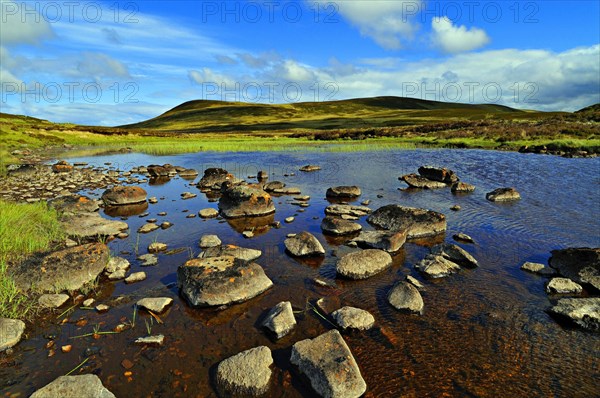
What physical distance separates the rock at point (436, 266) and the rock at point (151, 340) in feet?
25.3

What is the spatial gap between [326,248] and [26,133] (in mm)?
82305

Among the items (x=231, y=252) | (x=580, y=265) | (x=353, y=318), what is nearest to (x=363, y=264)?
(x=353, y=318)

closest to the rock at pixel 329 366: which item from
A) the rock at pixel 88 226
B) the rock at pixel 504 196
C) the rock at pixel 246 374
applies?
the rock at pixel 246 374

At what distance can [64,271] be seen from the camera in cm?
957

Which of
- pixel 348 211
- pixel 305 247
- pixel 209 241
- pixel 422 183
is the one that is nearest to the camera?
pixel 305 247

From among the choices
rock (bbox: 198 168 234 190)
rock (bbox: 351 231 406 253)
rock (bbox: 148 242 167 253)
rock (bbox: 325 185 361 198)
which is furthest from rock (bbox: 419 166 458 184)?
rock (bbox: 148 242 167 253)

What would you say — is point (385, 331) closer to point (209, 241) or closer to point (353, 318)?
point (353, 318)

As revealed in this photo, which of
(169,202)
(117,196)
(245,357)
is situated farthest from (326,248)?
(117,196)

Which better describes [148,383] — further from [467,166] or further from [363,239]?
[467,166]

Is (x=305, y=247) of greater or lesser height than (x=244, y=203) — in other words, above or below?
below

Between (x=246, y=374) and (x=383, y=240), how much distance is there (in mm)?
7619

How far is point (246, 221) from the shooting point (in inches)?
665

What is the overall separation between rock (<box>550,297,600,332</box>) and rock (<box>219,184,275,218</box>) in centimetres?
1304

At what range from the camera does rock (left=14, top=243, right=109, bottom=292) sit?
9.20 meters
